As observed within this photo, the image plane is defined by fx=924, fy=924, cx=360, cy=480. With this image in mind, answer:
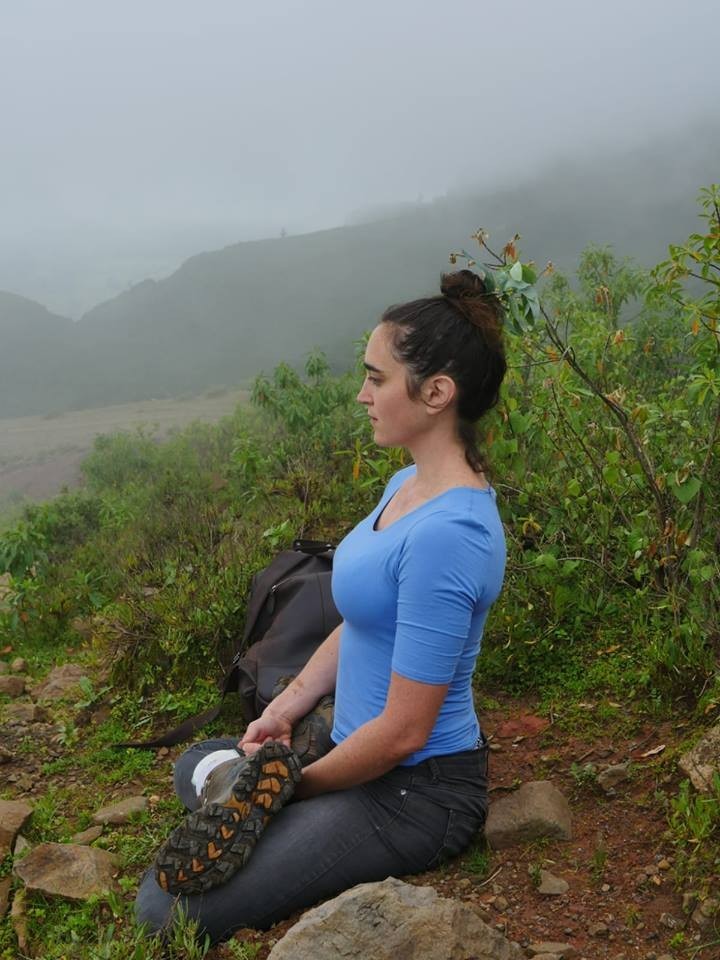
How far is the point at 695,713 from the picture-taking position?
312cm

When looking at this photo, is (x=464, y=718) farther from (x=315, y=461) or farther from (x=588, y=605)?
(x=315, y=461)

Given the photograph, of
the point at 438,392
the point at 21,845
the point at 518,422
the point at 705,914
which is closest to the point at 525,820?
the point at 705,914

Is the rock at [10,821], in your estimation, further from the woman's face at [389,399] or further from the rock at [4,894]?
the woman's face at [389,399]

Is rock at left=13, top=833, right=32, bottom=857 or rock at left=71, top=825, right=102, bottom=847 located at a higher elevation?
rock at left=13, top=833, right=32, bottom=857

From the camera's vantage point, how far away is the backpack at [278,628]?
3.72 m

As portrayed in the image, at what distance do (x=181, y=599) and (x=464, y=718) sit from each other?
8.39 feet

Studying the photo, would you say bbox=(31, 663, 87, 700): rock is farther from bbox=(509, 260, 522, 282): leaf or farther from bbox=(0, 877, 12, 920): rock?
bbox=(509, 260, 522, 282): leaf

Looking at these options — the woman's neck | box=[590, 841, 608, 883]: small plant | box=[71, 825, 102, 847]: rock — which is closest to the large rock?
box=[590, 841, 608, 883]: small plant

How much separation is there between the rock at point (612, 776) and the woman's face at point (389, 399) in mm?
1318

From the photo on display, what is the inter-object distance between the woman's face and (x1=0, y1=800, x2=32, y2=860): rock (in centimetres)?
194

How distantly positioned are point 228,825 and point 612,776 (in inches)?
51.6

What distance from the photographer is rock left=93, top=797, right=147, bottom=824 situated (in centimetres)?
336

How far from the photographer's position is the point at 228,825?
2.32m

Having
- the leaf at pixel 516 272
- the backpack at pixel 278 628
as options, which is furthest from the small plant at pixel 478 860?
the leaf at pixel 516 272
